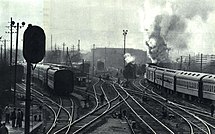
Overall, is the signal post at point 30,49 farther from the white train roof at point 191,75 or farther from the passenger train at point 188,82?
the white train roof at point 191,75

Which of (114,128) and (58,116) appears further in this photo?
(58,116)

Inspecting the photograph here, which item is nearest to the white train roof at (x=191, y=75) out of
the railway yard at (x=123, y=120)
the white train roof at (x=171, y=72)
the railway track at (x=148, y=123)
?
the white train roof at (x=171, y=72)

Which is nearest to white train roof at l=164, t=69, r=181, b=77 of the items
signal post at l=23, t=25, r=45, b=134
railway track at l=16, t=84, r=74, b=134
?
railway track at l=16, t=84, r=74, b=134

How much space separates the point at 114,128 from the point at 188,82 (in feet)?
58.8

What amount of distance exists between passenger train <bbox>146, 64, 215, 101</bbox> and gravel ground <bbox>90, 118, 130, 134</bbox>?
10.1m

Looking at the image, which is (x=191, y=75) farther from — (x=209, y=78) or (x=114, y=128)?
(x=114, y=128)

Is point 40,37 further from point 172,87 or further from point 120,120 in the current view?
point 172,87

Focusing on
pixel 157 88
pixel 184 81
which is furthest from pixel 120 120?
pixel 157 88

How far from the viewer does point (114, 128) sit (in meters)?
20.8

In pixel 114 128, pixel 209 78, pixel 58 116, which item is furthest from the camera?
pixel 209 78

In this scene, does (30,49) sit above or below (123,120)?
above

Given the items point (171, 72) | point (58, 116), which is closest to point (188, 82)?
point (171, 72)

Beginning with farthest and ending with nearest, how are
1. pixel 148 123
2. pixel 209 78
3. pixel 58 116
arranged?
pixel 209 78 < pixel 58 116 < pixel 148 123

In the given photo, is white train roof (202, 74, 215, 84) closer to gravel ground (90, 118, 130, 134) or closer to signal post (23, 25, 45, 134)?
gravel ground (90, 118, 130, 134)
